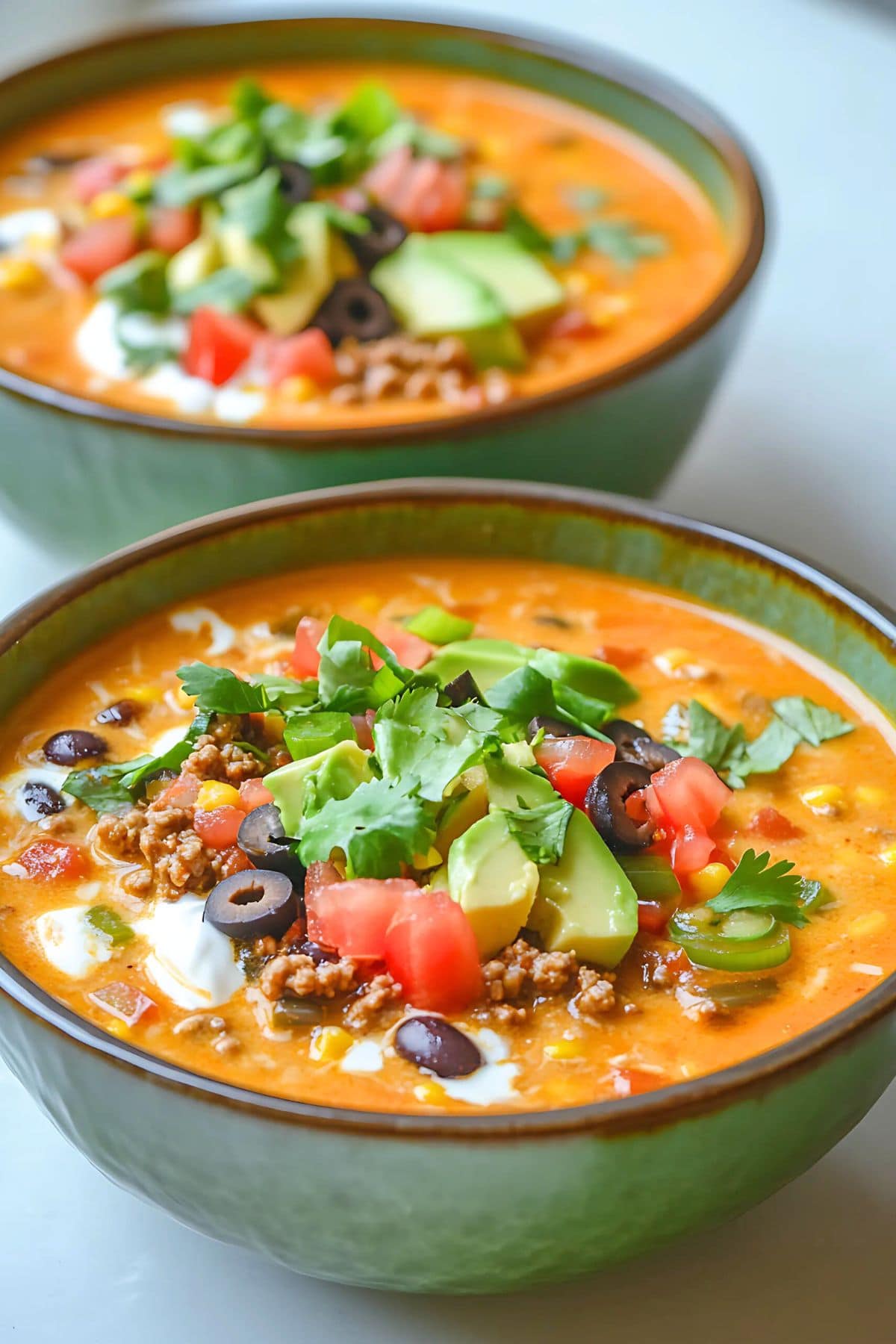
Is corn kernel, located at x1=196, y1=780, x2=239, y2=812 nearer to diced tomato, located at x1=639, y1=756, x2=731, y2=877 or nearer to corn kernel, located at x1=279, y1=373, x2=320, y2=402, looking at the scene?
diced tomato, located at x1=639, y1=756, x2=731, y2=877

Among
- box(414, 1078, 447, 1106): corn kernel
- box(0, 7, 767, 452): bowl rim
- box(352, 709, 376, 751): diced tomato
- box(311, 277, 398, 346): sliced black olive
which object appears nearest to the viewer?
box(414, 1078, 447, 1106): corn kernel

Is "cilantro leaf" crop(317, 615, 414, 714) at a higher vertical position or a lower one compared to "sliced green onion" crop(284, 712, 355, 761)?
higher

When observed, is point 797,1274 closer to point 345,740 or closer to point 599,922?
point 599,922

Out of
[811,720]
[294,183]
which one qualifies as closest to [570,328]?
[294,183]

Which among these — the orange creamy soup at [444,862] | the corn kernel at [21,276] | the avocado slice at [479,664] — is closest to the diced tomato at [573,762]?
the orange creamy soup at [444,862]

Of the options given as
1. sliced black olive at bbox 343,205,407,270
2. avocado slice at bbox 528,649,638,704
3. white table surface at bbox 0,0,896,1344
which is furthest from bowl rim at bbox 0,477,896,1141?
sliced black olive at bbox 343,205,407,270

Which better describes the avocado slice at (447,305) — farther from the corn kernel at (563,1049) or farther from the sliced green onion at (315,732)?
the corn kernel at (563,1049)
